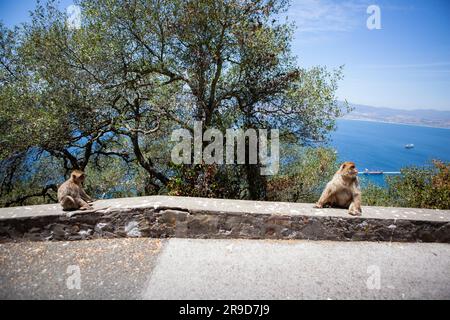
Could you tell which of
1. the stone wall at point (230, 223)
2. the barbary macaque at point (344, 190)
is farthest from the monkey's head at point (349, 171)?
the stone wall at point (230, 223)

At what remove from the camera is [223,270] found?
3986 millimetres

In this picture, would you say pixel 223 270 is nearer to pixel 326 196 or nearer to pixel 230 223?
pixel 230 223

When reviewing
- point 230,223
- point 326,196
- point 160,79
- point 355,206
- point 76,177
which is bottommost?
point 230,223

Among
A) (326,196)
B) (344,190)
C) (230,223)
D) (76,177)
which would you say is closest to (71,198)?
(76,177)

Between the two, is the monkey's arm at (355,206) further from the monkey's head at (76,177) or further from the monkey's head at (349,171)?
the monkey's head at (76,177)

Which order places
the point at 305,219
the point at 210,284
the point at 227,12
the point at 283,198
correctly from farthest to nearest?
the point at 283,198
the point at 227,12
the point at 305,219
the point at 210,284

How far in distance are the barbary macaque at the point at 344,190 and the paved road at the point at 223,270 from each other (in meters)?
0.82

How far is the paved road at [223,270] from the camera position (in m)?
3.51

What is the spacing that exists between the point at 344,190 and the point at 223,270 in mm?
2927

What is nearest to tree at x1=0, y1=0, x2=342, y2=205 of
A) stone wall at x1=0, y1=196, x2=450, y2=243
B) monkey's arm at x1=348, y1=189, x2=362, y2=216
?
stone wall at x1=0, y1=196, x2=450, y2=243

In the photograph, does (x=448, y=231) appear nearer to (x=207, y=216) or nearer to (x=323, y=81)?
(x=207, y=216)

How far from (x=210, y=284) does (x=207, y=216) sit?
1.39 meters
